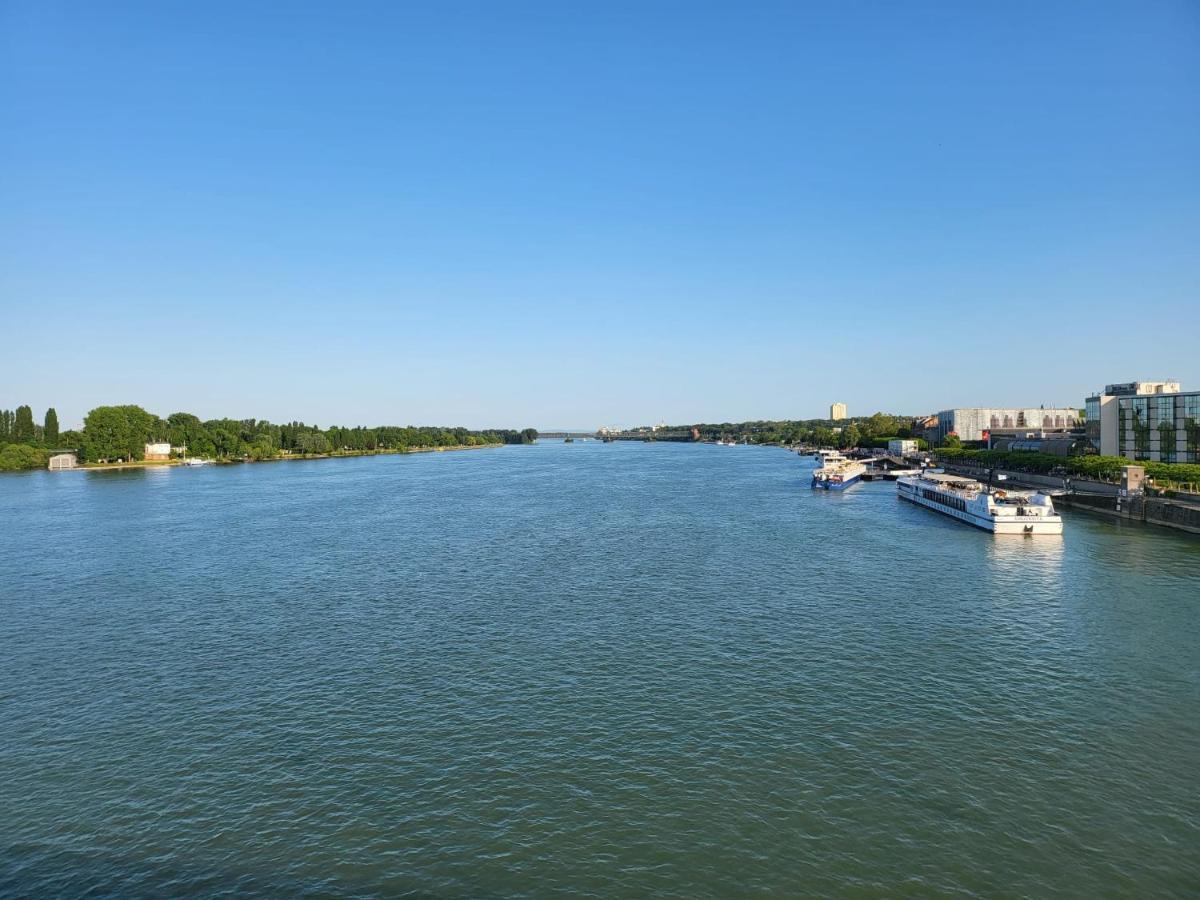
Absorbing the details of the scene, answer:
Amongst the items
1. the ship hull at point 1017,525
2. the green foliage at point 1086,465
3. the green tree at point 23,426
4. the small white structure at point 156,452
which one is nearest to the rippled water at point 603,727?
the ship hull at point 1017,525

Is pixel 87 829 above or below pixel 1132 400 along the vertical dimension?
below

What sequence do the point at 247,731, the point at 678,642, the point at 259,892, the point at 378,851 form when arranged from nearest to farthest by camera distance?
1. the point at 259,892
2. the point at 378,851
3. the point at 247,731
4. the point at 678,642

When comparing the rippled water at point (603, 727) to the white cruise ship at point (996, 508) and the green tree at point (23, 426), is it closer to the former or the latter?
the white cruise ship at point (996, 508)

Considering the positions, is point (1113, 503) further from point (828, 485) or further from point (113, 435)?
point (113, 435)

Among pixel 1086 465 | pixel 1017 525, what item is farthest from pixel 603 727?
pixel 1086 465

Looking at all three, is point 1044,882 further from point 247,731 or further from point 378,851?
point 247,731

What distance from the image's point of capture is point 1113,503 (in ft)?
258

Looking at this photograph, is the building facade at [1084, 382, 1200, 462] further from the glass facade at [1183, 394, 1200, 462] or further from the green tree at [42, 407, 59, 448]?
the green tree at [42, 407, 59, 448]

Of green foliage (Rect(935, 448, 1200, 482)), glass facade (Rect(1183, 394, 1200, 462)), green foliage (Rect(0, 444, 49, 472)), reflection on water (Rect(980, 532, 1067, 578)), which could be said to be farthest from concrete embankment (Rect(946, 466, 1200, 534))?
green foliage (Rect(0, 444, 49, 472))

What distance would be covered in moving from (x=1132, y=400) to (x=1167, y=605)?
81.2 m

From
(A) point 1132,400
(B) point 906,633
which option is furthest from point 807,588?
(A) point 1132,400

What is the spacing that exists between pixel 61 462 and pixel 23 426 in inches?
1364

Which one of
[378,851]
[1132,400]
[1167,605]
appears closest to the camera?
[378,851]

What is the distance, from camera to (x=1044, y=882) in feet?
53.6
